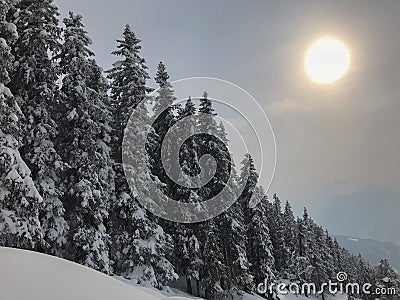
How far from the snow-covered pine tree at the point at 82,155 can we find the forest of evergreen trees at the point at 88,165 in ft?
0.16

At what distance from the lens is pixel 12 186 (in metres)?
A: 13.0

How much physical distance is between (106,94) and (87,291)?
1939 centimetres

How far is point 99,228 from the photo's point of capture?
1747 centimetres

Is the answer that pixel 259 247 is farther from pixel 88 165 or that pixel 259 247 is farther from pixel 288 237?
pixel 288 237

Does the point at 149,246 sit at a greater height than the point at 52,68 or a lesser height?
lesser

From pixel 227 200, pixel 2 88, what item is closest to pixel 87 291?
pixel 2 88

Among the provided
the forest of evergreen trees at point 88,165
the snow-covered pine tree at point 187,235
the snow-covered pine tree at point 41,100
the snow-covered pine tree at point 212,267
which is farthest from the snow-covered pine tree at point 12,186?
the snow-covered pine tree at point 212,267

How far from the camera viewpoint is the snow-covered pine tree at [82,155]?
55.3ft

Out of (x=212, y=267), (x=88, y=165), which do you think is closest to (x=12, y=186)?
(x=88, y=165)

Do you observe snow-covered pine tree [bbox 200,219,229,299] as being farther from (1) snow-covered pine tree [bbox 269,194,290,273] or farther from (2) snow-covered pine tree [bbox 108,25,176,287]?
(1) snow-covered pine tree [bbox 269,194,290,273]

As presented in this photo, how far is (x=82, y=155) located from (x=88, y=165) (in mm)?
561

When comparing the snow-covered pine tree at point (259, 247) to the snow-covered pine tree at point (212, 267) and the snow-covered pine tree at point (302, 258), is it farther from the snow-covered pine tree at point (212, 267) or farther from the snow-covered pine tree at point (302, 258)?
the snow-covered pine tree at point (302, 258)

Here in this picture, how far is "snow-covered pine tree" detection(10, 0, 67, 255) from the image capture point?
52.4 feet

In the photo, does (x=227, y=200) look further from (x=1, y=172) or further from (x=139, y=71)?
(x=1, y=172)
